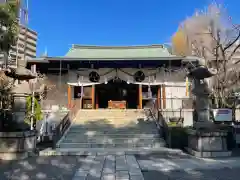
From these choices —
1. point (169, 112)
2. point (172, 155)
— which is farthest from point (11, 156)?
point (169, 112)

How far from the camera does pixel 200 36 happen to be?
15.0 metres

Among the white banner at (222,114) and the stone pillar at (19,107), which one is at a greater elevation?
the stone pillar at (19,107)

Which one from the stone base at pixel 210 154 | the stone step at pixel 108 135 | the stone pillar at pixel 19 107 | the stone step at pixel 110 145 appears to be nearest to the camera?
the stone base at pixel 210 154

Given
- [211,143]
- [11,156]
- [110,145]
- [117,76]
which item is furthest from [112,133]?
[117,76]

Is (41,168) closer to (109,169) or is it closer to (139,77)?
(109,169)

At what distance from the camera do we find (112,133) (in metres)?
11.4

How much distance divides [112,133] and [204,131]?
16.6 ft

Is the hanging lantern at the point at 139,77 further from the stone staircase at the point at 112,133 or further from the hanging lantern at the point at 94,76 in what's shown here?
the stone staircase at the point at 112,133

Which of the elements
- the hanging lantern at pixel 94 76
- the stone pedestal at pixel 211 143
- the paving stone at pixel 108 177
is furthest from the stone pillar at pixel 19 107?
the hanging lantern at pixel 94 76

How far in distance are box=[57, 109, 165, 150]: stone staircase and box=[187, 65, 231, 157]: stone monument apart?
213cm

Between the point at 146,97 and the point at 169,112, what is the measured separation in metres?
4.51

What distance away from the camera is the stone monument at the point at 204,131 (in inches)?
304

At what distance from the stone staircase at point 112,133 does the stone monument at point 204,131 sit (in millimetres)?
2129

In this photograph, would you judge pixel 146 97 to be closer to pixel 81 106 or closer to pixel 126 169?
pixel 81 106
